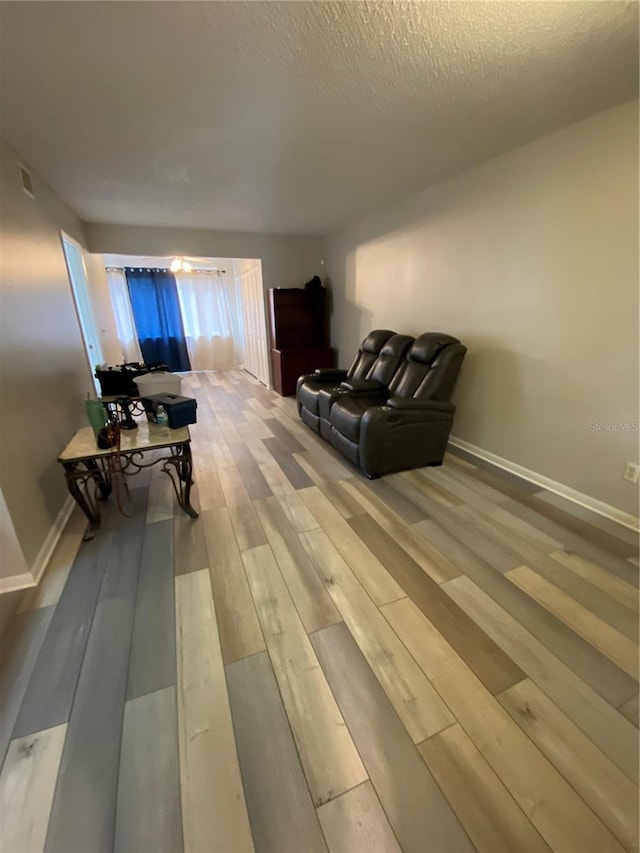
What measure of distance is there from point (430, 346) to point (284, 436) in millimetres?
1666

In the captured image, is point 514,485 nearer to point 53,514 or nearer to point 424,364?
point 424,364

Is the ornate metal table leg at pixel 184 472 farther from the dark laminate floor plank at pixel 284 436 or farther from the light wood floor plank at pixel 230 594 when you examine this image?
the dark laminate floor plank at pixel 284 436

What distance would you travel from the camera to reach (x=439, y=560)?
1787 millimetres

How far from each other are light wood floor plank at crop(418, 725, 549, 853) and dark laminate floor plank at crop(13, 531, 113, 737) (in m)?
1.20

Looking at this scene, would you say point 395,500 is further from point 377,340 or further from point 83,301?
point 83,301

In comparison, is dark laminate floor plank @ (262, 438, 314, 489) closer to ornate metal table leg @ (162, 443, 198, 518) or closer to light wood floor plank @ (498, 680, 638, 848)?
ornate metal table leg @ (162, 443, 198, 518)

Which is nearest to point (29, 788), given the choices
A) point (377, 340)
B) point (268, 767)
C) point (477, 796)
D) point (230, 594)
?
point (268, 767)

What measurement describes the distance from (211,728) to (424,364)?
9.03 feet

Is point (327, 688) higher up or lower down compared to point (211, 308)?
lower down

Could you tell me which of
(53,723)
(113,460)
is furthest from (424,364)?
(53,723)

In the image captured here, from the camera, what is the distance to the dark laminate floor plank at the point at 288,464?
8.57 feet

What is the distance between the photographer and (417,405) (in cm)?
265

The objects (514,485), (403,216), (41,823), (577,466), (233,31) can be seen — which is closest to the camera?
(41,823)

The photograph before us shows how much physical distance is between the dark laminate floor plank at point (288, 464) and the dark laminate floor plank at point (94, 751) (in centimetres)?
141
